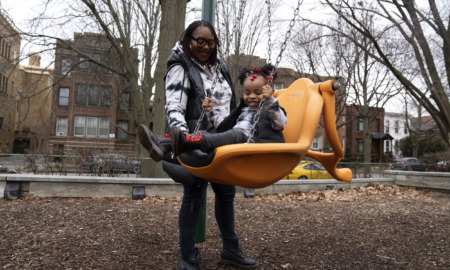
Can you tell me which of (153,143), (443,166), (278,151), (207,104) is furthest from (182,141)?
(443,166)

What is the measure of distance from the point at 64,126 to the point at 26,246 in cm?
2685

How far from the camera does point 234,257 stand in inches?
94.8

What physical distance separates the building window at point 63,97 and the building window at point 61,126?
123 cm

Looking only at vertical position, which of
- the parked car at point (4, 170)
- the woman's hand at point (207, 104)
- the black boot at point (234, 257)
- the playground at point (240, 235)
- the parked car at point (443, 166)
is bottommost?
the playground at point (240, 235)

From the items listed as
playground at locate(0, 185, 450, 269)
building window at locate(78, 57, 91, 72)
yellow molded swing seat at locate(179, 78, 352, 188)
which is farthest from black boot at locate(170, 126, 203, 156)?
building window at locate(78, 57, 91, 72)

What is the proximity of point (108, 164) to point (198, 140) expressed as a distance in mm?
6477

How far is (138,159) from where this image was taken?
26.8 feet

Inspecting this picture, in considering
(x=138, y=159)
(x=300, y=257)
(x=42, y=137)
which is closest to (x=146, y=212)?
(x=300, y=257)

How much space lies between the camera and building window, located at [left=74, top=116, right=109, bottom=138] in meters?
27.1

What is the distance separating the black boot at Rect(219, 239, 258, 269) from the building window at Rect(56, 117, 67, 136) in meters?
27.8

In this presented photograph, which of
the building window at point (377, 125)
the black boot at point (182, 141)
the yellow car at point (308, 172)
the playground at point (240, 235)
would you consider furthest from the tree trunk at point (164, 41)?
the building window at point (377, 125)

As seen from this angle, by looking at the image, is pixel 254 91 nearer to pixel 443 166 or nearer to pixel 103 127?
pixel 443 166

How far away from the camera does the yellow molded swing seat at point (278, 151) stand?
1710 millimetres

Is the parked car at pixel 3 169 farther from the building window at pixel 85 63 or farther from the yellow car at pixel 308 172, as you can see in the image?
the yellow car at pixel 308 172
